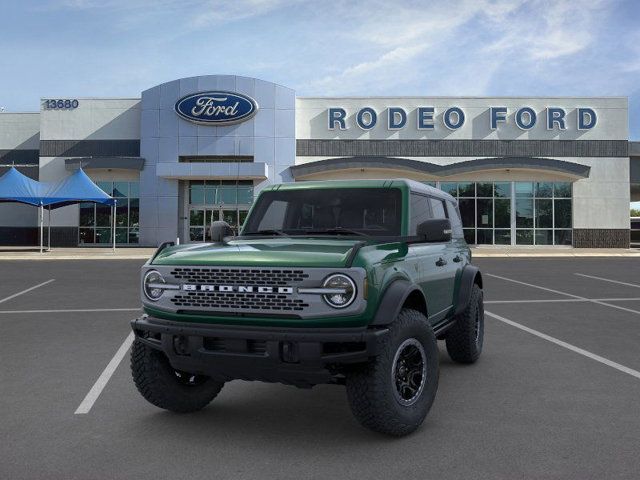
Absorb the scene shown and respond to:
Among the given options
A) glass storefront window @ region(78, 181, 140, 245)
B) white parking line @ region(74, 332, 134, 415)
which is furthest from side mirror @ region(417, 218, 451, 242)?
glass storefront window @ region(78, 181, 140, 245)

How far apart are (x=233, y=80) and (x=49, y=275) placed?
1974 centimetres

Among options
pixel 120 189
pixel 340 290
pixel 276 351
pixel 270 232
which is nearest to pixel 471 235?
pixel 120 189

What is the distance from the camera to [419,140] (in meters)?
34.1

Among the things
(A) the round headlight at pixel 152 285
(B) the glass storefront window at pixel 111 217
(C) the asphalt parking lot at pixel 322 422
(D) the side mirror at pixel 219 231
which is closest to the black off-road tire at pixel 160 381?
(C) the asphalt parking lot at pixel 322 422

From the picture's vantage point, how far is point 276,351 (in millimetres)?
3529

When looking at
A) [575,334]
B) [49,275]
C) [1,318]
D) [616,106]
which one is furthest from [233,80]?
[575,334]

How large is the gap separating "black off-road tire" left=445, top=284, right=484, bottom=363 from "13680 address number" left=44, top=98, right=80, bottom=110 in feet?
113

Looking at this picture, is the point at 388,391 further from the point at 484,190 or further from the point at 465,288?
the point at 484,190

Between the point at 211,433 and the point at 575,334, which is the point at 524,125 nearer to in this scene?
the point at 575,334

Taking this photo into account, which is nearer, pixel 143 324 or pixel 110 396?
pixel 143 324

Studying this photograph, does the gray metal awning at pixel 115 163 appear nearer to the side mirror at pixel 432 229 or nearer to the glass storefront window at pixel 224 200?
the glass storefront window at pixel 224 200

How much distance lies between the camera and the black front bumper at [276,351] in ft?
11.5

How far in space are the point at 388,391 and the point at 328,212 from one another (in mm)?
1852

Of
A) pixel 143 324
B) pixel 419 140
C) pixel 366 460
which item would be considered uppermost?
pixel 419 140
